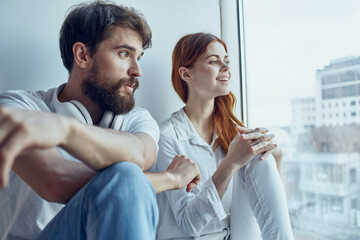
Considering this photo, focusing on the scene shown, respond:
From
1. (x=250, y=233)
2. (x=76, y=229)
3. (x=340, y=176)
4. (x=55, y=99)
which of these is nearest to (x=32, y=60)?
(x=55, y=99)

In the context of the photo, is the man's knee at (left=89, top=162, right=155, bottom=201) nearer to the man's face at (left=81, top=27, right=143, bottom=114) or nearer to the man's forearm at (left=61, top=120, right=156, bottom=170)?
the man's forearm at (left=61, top=120, right=156, bottom=170)

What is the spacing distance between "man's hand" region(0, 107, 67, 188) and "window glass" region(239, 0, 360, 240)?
4.13 feet

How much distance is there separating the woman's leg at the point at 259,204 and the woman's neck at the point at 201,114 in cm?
31

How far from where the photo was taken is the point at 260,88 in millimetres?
1860

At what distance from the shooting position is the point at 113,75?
3.93 feet

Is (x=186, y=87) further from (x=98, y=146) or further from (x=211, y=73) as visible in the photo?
(x=98, y=146)

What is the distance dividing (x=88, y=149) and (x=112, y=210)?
137 mm

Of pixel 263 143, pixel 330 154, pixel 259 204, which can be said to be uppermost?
pixel 263 143

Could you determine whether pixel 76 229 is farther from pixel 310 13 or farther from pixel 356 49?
pixel 310 13

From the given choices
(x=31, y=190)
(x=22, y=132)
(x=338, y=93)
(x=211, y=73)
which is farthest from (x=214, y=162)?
(x=22, y=132)

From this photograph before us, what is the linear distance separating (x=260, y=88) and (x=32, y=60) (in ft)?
3.91

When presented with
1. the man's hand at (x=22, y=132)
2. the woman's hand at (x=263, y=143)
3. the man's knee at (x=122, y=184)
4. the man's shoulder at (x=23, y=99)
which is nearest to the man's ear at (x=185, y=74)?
the woman's hand at (x=263, y=143)

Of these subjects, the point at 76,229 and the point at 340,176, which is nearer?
the point at 76,229

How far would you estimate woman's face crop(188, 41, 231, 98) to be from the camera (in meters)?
1.51
